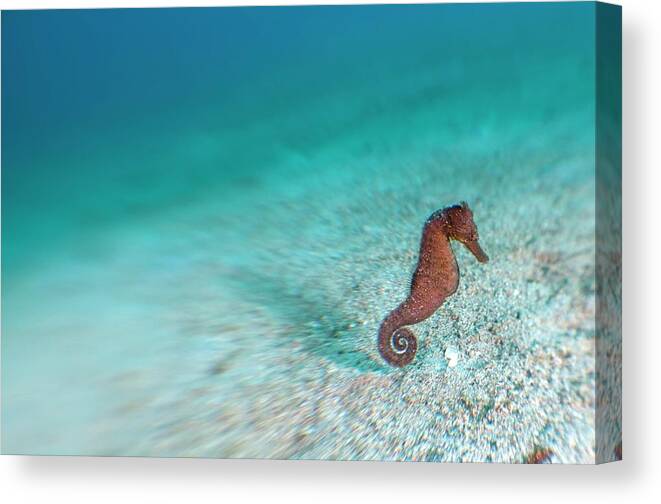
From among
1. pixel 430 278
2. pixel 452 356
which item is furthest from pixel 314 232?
pixel 452 356

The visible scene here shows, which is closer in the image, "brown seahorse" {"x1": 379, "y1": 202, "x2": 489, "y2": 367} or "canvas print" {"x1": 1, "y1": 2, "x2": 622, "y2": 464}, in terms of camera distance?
"canvas print" {"x1": 1, "y1": 2, "x2": 622, "y2": 464}

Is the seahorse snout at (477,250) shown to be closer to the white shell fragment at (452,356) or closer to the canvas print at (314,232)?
the canvas print at (314,232)

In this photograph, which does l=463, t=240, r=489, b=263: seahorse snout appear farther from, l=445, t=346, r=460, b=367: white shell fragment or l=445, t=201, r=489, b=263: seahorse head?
l=445, t=346, r=460, b=367: white shell fragment

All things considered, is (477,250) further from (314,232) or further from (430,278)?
(314,232)

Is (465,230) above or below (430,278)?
above

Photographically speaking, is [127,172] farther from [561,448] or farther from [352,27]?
[561,448]

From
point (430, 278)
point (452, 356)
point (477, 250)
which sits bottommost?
point (452, 356)

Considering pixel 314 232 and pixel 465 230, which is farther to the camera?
pixel 314 232

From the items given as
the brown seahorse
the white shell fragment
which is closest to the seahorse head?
the brown seahorse

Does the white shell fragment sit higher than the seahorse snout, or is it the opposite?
the seahorse snout
